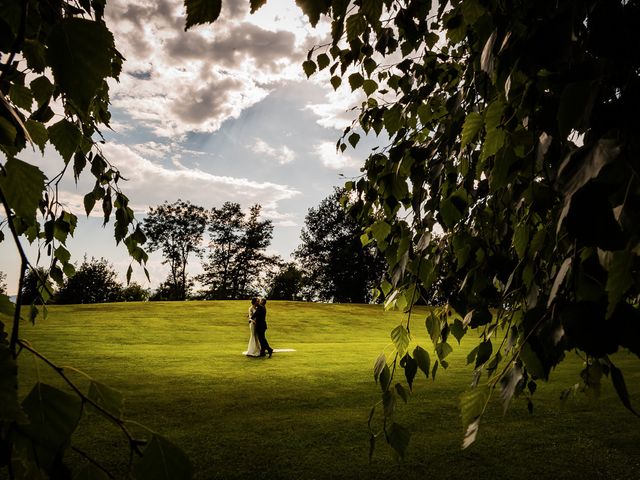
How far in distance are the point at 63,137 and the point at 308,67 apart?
5.20 feet

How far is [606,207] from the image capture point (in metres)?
0.51

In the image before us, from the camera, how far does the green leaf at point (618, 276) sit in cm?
51

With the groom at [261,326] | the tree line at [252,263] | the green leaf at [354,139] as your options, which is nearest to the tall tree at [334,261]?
the tree line at [252,263]

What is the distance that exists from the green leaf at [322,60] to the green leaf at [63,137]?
1609 mm

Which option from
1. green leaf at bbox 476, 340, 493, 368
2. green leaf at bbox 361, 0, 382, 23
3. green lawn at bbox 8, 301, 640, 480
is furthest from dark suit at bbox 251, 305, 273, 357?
green leaf at bbox 361, 0, 382, 23

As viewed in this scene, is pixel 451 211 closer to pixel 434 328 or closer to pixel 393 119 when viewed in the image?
pixel 434 328

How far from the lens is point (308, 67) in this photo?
2.38 m

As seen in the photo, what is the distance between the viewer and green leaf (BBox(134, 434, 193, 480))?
0.56 meters

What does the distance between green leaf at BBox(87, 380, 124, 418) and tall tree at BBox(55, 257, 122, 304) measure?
1971 inches

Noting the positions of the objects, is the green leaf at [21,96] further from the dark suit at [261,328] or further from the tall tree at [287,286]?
the tall tree at [287,286]

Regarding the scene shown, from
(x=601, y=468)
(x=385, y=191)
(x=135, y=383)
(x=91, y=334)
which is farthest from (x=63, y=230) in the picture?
(x=91, y=334)

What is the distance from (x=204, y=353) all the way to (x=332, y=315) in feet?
53.9

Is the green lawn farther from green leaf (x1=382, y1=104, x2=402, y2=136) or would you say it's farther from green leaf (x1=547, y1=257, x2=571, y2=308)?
green leaf (x1=382, y1=104, x2=402, y2=136)

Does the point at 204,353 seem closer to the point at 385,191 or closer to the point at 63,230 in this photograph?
the point at 63,230
